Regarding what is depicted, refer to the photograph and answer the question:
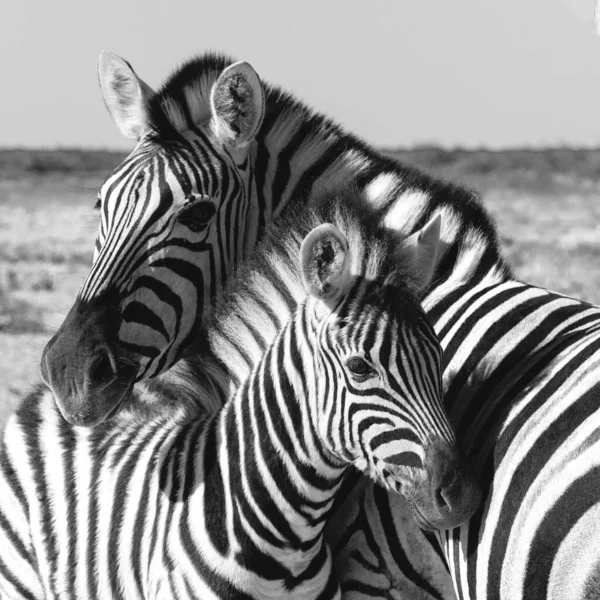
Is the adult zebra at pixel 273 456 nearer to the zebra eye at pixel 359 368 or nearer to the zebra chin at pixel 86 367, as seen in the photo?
the zebra eye at pixel 359 368

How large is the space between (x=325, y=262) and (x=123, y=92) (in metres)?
1.74

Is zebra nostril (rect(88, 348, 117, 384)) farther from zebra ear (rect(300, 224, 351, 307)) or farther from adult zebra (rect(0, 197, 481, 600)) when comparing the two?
zebra ear (rect(300, 224, 351, 307))

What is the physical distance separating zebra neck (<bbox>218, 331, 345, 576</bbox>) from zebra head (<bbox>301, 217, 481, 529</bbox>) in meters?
0.11

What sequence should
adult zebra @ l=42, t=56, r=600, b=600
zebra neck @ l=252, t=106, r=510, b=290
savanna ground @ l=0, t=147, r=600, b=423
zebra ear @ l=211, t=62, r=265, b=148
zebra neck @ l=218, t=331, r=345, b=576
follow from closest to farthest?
adult zebra @ l=42, t=56, r=600, b=600 < zebra neck @ l=218, t=331, r=345, b=576 < zebra neck @ l=252, t=106, r=510, b=290 < zebra ear @ l=211, t=62, r=265, b=148 < savanna ground @ l=0, t=147, r=600, b=423

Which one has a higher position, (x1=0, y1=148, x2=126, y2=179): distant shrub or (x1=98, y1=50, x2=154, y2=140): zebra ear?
(x1=98, y1=50, x2=154, y2=140): zebra ear

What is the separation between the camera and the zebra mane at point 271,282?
12.3 ft

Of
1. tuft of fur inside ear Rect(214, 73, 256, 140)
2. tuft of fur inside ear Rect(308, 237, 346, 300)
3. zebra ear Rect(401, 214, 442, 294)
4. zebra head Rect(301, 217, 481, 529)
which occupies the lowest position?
zebra head Rect(301, 217, 481, 529)

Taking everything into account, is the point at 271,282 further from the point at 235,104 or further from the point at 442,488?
the point at 442,488

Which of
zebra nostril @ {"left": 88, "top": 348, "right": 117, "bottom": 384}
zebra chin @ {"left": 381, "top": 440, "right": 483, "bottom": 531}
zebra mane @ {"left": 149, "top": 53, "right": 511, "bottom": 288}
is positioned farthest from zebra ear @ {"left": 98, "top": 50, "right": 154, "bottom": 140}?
zebra chin @ {"left": 381, "top": 440, "right": 483, "bottom": 531}

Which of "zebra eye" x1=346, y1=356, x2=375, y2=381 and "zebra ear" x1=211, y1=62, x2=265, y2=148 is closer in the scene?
"zebra eye" x1=346, y1=356, x2=375, y2=381

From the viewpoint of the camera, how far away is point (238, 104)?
430cm

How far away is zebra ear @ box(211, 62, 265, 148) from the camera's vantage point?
166 inches

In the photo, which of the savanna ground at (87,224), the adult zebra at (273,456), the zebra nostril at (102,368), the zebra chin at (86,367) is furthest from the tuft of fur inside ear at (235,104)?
the zebra nostril at (102,368)

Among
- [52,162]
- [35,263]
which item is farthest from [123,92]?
[52,162]
